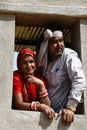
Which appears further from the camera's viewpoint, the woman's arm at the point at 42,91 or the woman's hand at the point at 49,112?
the woman's arm at the point at 42,91

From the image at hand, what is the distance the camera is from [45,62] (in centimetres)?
498

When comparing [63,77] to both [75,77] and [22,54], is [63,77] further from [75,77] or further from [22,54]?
[22,54]

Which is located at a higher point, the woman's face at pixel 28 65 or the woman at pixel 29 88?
the woman's face at pixel 28 65

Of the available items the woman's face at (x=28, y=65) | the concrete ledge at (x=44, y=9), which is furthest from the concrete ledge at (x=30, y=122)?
the concrete ledge at (x=44, y=9)

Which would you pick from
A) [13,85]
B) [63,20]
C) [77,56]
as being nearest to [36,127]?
[13,85]

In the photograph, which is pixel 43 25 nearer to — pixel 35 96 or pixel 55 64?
pixel 55 64

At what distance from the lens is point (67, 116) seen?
15.1 ft

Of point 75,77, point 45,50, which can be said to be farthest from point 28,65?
point 75,77

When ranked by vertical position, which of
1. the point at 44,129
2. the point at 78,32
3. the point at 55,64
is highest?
the point at 78,32

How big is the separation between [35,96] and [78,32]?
0.86 metres

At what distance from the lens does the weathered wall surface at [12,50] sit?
4.58 metres

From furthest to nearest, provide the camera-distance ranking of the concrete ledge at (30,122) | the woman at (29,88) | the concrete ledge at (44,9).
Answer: the concrete ledge at (44,9) → the woman at (29,88) → the concrete ledge at (30,122)

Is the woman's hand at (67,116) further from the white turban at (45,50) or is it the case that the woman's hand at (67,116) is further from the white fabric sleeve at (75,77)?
the white turban at (45,50)

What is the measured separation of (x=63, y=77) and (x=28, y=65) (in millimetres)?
383
